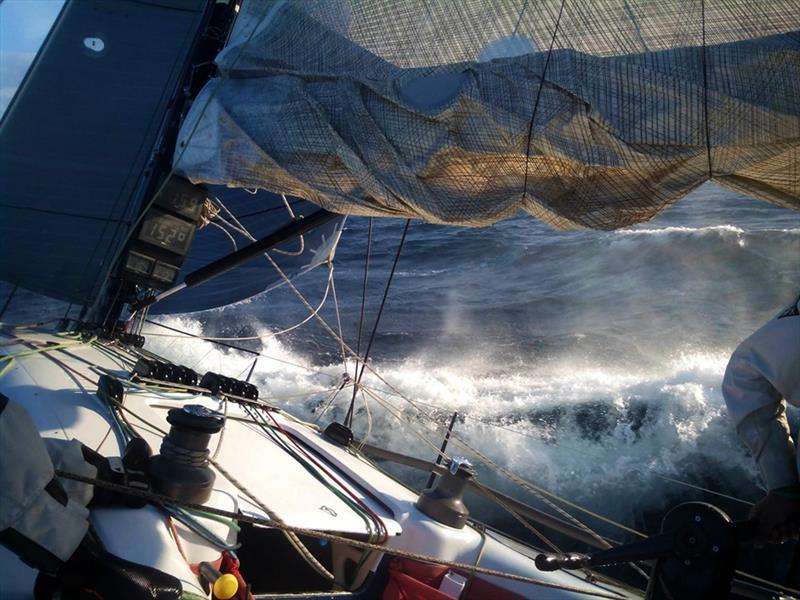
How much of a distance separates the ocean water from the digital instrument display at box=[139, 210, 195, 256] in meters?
1.22

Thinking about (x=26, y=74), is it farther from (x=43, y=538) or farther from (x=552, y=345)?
(x=552, y=345)

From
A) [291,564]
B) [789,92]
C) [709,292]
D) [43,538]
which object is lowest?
[291,564]

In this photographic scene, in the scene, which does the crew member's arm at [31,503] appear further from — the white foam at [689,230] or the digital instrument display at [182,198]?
the white foam at [689,230]

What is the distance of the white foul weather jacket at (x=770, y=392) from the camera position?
4.64 ft

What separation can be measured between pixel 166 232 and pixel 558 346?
276 inches

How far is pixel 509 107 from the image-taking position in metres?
1.98

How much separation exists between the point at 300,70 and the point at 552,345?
767cm

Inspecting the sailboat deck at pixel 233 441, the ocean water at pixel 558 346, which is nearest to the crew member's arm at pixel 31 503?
the sailboat deck at pixel 233 441

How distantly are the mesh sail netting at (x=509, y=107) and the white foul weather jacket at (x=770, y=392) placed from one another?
1.80 feet

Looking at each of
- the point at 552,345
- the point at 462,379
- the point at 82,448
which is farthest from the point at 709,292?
the point at 82,448

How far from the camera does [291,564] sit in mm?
2355

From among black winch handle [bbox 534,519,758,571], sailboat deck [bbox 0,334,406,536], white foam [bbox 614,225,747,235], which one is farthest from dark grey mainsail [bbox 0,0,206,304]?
white foam [bbox 614,225,747,235]

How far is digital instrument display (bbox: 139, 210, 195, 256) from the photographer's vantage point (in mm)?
3242

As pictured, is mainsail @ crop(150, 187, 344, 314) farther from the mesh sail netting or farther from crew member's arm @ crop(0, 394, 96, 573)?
crew member's arm @ crop(0, 394, 96, 573)
